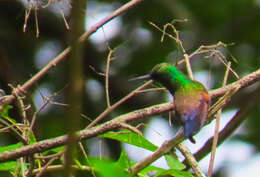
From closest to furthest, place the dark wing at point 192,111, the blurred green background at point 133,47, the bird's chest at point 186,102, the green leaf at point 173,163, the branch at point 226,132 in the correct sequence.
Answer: the dark wing at point 192,111
the bird's chest at point 186,102
the green leaf at point 173,163
the branch at point 226,132
the blurred green background at point 133,47

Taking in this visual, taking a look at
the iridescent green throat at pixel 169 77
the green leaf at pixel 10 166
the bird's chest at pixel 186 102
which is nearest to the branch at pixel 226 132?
the iridescent green throat at pixel 169 77

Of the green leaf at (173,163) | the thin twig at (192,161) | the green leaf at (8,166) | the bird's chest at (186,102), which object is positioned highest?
the bird's chest at (186,102)

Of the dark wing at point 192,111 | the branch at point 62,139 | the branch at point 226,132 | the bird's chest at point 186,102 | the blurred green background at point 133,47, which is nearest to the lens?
the branch at point 62,139

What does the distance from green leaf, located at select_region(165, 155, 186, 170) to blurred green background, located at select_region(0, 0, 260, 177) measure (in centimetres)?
186

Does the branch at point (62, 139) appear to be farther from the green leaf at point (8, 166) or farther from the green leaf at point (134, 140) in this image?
the green leaf at point (8, 166)

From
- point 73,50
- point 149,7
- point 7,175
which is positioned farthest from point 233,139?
point 73,50

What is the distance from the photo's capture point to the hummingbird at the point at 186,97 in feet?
5.37

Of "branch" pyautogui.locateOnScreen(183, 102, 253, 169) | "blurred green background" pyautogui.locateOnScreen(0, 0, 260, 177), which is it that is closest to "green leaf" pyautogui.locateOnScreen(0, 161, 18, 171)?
"branch" pyautogui.locateOnScreen(183, 102, 253, 169)

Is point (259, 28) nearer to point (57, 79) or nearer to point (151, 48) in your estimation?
point (151, 48)

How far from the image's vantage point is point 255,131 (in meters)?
5.30

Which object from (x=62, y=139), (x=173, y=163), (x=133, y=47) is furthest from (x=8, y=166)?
(x=133, y=47)

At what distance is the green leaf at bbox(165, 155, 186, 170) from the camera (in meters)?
1.87

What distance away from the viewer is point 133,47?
190 inches

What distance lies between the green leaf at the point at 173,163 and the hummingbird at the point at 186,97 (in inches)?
6.4
